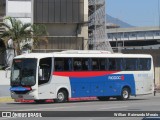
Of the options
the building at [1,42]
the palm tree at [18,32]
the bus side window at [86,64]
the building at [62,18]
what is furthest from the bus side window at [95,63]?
the building at [62,18]

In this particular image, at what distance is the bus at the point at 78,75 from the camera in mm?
31859

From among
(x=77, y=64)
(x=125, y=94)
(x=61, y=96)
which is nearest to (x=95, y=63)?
(x=77, y=64)

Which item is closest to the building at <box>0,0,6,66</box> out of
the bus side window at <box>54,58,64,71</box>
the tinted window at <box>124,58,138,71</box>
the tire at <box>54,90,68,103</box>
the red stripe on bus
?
the tinted window at <box>124,58,138,71</box>

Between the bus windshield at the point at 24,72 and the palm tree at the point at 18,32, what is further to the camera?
the palm tree at the point at 18,32

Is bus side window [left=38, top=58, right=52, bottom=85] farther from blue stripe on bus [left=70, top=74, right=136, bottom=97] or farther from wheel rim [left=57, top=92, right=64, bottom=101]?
blue stripe on bus [left=70, top=74, right=136, bottom=97]

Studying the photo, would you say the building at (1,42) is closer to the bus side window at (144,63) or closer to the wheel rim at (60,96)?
the bus side window at (144,63)

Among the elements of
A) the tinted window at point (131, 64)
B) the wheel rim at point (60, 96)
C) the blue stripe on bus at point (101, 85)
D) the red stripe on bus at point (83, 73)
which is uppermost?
the tinted window at point (131, 64)

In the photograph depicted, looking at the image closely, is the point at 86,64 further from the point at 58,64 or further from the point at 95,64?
the point at 58,64

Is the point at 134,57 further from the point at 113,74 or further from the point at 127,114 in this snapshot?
the point at 127,114

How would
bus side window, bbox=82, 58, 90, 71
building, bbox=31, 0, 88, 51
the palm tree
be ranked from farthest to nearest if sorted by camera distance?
building, bbox=31, 0, 88, 51 < the palm tree < bus side window, bbox=82, 58, 90, 71

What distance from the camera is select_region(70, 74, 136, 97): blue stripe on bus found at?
33.7m

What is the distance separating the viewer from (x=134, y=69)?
37.1m

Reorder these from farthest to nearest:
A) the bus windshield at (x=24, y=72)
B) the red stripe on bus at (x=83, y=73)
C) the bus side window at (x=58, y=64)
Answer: the red stripe on bus at (x=83, y=73) < the bus side window at (x=58, y=64) < the bus windshield at (x=24, y=72)

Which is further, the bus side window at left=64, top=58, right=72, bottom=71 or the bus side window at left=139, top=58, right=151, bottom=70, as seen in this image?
the bus side window at left=139, top=58, right=151, bottom=70
